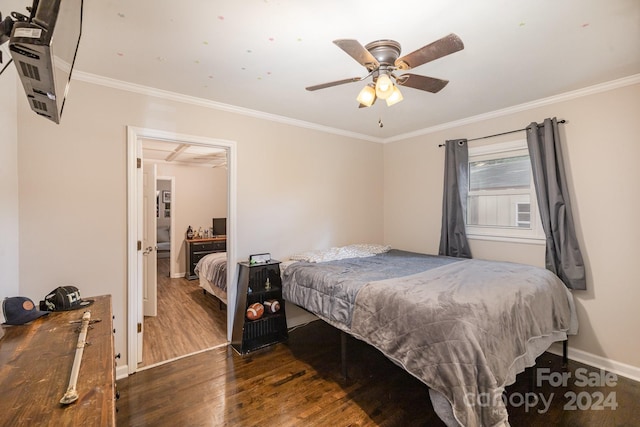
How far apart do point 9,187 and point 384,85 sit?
101 inches

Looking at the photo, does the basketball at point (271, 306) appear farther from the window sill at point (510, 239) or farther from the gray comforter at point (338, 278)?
the window sill at point (510, 239)

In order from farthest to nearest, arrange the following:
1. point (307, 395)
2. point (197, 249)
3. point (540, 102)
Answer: point (197, 249) → point (540, 102) → point (307, 395)

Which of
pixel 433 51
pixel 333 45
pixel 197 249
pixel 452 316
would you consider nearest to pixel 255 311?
pixel 452 316

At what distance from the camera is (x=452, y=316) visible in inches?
64.1

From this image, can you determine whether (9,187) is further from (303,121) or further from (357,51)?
(303,121)

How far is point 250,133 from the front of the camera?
10.3 feet

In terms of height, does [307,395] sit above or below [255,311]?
below

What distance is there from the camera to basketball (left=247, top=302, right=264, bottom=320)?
9.31 feet

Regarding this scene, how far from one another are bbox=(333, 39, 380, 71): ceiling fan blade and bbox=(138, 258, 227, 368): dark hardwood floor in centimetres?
294

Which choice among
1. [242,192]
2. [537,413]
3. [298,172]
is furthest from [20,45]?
[537,413]

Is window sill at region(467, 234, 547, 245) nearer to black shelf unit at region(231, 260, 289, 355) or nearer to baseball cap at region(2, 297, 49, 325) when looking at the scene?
black shelf unit at region(231, 260, 289, 355)

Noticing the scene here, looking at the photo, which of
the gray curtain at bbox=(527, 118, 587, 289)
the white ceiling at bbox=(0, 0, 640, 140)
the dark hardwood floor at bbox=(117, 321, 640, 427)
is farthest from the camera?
the gray curtain at bbox=(527, 118, 587, 289)

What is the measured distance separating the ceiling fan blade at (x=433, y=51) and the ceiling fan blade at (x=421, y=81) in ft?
0.45

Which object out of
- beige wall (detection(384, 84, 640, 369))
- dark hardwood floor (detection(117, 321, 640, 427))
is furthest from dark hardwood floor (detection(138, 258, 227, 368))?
beige wall (detection(384, 84, 640, 369))
